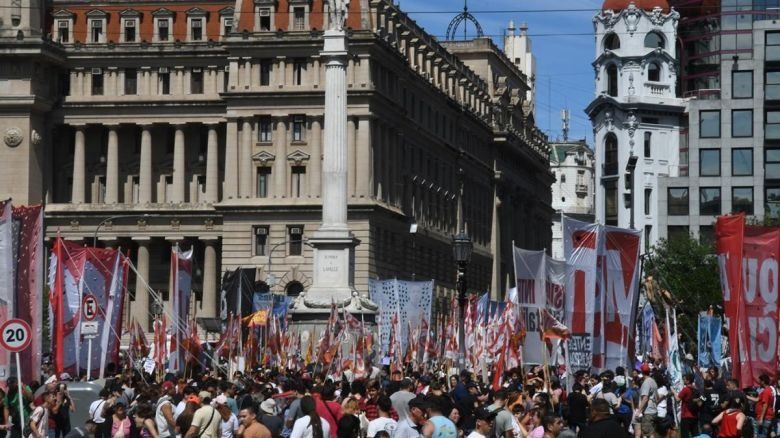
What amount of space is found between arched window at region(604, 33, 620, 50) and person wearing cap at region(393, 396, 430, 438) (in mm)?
98333

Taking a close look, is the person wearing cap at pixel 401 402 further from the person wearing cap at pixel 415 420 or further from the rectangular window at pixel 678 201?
the rectangular window at pixel 678 201

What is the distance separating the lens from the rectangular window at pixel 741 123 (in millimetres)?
101500

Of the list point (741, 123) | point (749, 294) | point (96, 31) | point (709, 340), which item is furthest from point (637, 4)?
point (749, 294)

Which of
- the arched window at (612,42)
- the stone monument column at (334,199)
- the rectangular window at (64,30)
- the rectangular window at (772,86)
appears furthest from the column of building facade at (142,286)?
the stone monument column at (334,199)

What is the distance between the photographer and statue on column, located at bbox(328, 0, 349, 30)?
7053 centimetres

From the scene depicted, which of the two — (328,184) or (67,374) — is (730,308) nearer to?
(67,374)

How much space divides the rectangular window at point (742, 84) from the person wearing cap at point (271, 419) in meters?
74.5

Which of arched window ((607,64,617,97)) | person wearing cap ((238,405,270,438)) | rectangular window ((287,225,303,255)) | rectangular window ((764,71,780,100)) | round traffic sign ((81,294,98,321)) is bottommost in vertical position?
person wearing cap ((238,405,270,438))

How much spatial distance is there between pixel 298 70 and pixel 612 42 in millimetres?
24003

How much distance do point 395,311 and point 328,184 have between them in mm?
12342

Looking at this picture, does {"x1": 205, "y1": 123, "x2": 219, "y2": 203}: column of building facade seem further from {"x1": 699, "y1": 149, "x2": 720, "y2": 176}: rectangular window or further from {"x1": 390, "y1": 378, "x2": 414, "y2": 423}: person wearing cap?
{"x1": 390, "y1": 378, "x2": 414, "y2": 423}: person wearing cap

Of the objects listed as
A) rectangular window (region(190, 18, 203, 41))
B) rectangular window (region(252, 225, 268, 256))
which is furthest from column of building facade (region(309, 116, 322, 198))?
rectangular window (region(190, 18, 203, 41))

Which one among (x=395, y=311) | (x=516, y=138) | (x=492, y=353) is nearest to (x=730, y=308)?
(x=492, y=353)

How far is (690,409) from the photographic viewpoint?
3794 centimetres
